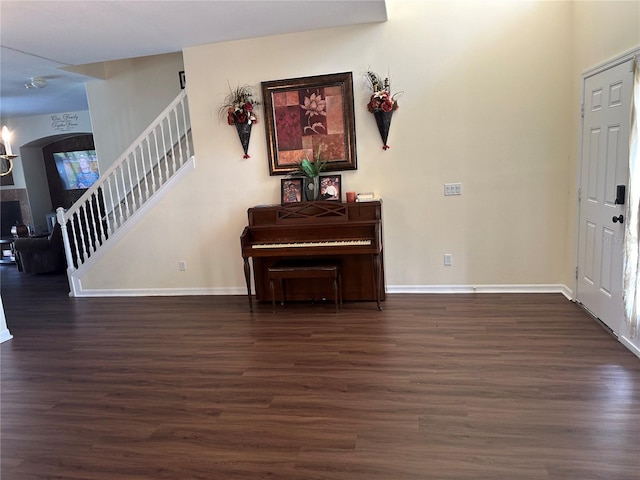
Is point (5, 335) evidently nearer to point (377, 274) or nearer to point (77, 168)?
point (377, 274)

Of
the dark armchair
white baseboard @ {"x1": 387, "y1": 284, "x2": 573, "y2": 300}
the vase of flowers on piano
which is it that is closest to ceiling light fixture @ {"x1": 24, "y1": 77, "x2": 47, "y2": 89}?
the dark armchair

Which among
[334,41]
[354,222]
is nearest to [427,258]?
[354,222]

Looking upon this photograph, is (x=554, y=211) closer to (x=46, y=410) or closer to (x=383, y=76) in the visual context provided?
(x=383, y=76)

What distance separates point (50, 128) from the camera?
27.1 feet

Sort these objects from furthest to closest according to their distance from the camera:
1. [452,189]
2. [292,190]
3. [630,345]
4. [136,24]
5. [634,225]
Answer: [292,190] → [452,189] → [136,24] → [630,345] → [634,225]

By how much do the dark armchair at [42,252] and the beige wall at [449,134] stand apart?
3234 mm

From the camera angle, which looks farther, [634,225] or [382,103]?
[382,103]

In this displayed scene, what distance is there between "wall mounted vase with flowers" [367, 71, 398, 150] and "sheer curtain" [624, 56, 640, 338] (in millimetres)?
1954

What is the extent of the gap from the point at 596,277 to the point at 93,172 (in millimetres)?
8857

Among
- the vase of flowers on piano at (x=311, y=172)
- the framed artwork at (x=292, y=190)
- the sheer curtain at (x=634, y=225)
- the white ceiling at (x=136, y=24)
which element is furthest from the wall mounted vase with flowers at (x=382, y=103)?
the sheer curtain at (x=634, y=225)

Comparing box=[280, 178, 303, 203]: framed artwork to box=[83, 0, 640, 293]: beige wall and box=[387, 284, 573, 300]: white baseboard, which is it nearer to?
box=[83, 0, 640, 293]: beige wall

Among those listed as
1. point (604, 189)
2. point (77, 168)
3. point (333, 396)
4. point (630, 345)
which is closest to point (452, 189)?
point (604, 189)

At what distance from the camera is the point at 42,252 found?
6734 mm

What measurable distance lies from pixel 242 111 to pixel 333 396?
10.0ft
